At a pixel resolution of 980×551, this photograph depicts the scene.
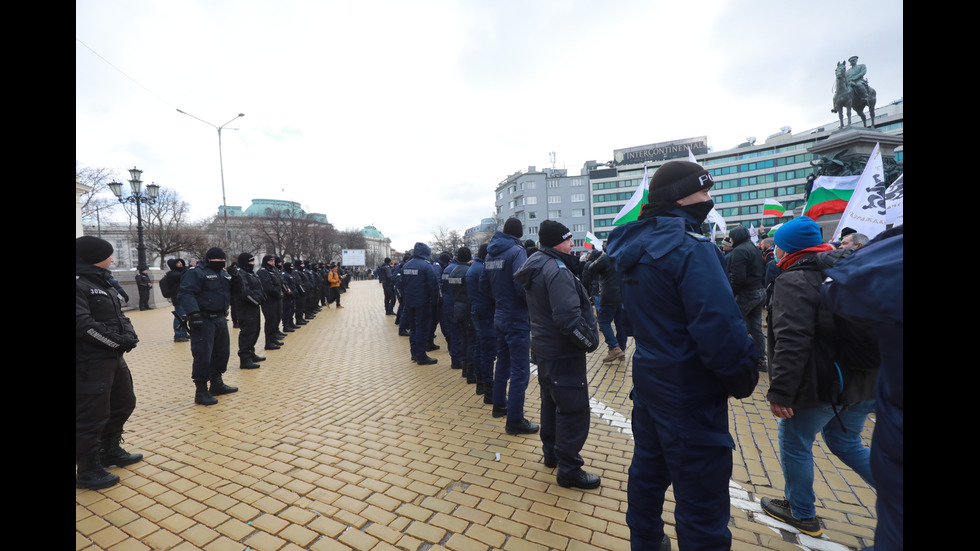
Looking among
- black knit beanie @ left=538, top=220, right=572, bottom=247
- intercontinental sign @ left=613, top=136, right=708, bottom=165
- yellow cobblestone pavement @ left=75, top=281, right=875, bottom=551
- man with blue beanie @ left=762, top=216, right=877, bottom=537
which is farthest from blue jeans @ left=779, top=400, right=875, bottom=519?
intercontinental sign @ left=613, top=136, right=708, bottom=165

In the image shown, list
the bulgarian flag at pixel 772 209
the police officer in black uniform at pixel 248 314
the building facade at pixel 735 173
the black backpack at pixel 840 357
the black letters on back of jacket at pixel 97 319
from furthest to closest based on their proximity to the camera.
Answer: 1. the building facade at pixel 735 173
2. the bulgarian flag at pixel 772 209
3. the police officer in black uniform at pixel 248 314
4. the black letters on back of jacket at pixel 97 319
5. the black backpack at pixel 840 357

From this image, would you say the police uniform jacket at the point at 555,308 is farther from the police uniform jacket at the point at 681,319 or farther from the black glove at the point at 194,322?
the black glove at the point at 194,322

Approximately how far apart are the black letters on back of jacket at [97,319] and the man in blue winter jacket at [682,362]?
3871 mm

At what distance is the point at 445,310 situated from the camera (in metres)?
7.34

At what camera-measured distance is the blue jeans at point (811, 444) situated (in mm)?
2471

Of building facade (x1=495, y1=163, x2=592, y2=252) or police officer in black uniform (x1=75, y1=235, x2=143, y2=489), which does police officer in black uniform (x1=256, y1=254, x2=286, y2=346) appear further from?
building facade (x1=495, y1=163, x2=592, y2=252)

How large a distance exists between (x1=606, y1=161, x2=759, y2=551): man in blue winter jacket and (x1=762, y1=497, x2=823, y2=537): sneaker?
1.20m

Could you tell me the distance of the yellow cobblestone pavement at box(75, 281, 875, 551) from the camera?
262 centimetres

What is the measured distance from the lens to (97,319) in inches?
134

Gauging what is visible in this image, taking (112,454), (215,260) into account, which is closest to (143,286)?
(215,260)

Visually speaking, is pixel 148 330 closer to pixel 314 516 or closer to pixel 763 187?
pixel 314 516

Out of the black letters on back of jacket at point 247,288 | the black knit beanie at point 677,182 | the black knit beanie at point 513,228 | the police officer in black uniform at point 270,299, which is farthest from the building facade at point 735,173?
the black knit beanie at point 677,182

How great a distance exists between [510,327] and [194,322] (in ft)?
13.9
